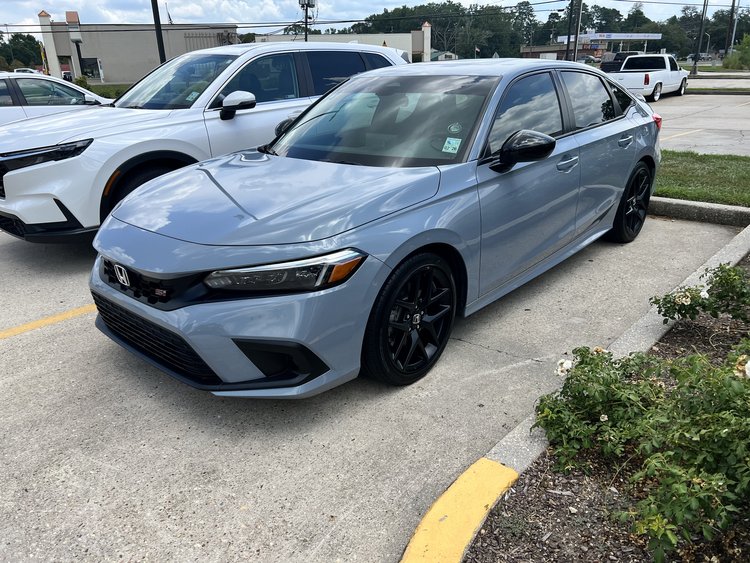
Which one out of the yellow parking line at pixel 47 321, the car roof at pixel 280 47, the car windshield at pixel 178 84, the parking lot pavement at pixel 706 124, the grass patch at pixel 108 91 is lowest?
the parking lot pavement at pixel 706 124

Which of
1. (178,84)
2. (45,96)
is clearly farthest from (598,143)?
(45,96)

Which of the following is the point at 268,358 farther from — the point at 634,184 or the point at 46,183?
the point at 634,184

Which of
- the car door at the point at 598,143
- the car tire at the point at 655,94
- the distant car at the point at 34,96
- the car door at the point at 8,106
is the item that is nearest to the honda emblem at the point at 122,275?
the car door at the point at 598,143

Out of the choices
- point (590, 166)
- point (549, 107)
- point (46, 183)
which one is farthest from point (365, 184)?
point (46, 183)

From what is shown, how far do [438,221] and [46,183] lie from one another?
137 inches

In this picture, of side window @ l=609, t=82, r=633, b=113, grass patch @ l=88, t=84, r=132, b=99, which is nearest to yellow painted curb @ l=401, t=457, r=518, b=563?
side window @ l=609, t=82, r=633, b=113

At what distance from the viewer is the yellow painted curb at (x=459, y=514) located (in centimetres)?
213

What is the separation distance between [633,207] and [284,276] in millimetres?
4038

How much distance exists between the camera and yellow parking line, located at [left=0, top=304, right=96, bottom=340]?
163 inches

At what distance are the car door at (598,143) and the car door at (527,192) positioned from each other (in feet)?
0.61

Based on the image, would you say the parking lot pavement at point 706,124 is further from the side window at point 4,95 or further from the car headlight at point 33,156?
the side window at point 4,95

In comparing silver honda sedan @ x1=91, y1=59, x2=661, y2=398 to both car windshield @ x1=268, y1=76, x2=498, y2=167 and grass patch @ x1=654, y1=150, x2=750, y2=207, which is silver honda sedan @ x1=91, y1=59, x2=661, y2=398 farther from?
grass patch @ x1=654, y1=150, x2=750, y2=207

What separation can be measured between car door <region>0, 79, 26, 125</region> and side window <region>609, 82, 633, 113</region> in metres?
8.84

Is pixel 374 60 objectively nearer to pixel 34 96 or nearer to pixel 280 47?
pixel 280 47
